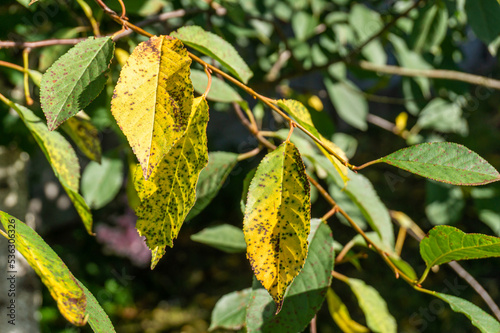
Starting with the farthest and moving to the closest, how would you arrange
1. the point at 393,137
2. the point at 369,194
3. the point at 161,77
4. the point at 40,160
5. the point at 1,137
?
the point at 393,137
the point at 40,160
the point at 1,137
the point at 369,194
the point at 161,77

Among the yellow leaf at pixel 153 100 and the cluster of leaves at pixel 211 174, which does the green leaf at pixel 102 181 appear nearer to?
the cluster of leaves at pixel 211 174

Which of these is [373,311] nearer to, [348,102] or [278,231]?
[278,231]

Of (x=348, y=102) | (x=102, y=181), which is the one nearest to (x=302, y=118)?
(x=102, y=181)

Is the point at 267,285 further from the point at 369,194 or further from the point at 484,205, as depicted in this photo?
the point at 484,205

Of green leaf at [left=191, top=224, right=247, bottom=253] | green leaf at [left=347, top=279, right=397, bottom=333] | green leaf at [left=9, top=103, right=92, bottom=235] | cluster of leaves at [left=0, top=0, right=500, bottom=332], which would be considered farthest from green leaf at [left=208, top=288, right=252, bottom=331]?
green leaf at [left=9, top=103, right=92, bottom=235]

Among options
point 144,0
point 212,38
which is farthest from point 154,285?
point 212,38

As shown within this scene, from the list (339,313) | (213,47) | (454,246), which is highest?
(213,47)

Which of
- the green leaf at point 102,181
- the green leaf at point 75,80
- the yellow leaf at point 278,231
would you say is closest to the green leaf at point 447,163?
the yellow leaf at point 278,231
